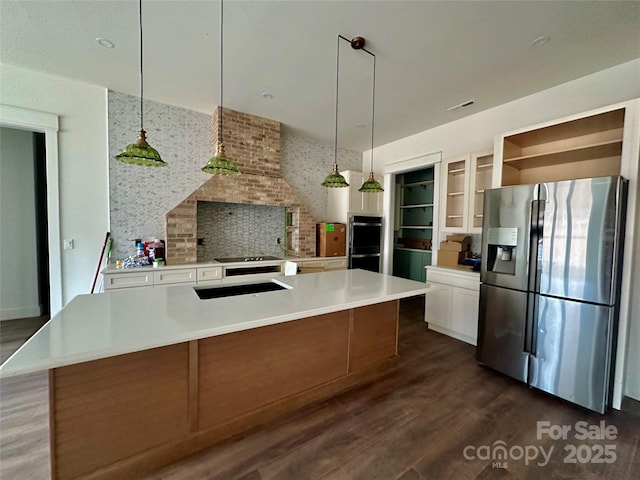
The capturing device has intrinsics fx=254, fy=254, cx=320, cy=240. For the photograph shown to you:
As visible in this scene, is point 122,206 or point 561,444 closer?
point 561,444

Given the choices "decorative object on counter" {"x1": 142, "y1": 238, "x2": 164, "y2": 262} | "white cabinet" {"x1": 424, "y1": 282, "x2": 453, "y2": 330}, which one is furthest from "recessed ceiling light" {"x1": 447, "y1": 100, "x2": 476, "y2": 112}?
"decorative object on counter" {"x1": 142, "y1": 238, "x2": 164, "y2": 262}

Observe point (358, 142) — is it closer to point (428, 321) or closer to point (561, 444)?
point (428, 321)

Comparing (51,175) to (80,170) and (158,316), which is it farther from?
(158,316)

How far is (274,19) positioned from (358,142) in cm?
320

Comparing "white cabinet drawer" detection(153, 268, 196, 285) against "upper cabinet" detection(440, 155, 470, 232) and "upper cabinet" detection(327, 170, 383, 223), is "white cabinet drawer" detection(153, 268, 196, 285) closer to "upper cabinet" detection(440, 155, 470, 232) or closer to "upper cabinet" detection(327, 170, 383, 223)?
"upper cabinet" detection(327, 170, 383, 223)

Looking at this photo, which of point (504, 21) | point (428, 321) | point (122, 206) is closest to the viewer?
point (504, 21)

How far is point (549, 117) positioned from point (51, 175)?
5999 mm

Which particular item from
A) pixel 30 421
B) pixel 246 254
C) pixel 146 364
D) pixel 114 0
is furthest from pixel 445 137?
pixel 30 421

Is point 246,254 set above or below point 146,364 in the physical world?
above

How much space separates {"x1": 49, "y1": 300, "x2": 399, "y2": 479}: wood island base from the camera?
1.32m

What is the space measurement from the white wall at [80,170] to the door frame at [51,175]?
4 centimetres

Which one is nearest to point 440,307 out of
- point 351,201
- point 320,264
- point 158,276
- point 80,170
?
point 320,264

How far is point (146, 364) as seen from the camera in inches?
57.8

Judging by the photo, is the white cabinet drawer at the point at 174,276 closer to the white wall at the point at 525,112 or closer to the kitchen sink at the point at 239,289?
the kitchen sink at the point at 239,289
